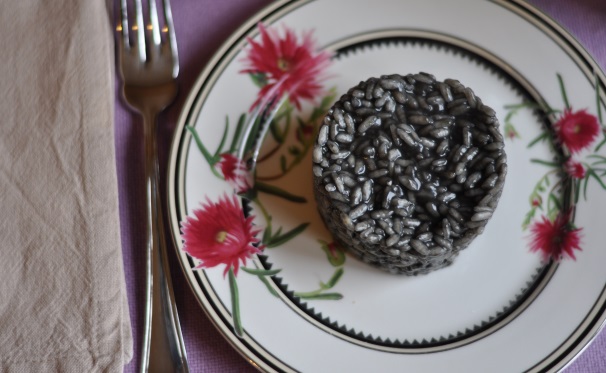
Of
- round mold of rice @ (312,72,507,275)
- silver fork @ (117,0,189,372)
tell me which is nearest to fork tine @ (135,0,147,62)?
silver fork @ (117,0,189,372)

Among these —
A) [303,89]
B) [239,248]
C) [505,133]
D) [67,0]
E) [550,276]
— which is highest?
[67,0]

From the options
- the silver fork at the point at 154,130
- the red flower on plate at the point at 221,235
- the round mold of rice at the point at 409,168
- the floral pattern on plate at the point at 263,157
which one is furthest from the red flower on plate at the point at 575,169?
the silver fork at the point at 154,130

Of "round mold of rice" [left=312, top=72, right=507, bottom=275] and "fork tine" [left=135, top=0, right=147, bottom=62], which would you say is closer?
"round mold of rice" [left=312, top=72, right=507, bottom=275]

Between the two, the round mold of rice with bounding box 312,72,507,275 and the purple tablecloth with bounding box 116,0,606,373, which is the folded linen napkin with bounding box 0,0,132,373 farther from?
the round mold of rice with bounding box 312,72,507,275

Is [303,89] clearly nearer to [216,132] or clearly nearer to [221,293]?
[216,132]

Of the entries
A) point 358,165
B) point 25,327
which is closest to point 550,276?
point 358,165

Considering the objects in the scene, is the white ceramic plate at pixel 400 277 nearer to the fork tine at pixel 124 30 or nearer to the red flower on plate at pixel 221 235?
the red flower on plate at pixel 221 235
